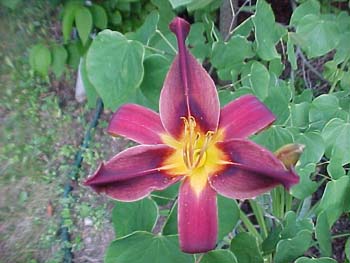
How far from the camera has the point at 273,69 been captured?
1294 millimetres

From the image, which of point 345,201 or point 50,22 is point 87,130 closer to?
point 50,22

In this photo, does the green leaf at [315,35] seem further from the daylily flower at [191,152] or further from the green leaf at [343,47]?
the daylily flower at [191,152]

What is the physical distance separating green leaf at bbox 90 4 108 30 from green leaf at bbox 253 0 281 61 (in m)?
0.76

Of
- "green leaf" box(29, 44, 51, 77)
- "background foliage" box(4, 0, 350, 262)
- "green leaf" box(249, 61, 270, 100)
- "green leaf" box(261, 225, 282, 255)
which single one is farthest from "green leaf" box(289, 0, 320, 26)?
"green leaf" box(29, 44, 51, 77)

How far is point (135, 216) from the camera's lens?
3.29 feet

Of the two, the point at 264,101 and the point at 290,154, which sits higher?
the point at 290,154

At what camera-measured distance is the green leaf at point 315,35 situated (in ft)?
4.14

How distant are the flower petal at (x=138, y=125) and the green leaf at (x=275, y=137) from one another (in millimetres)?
295

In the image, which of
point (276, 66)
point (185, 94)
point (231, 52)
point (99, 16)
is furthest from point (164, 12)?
point (185, 94)

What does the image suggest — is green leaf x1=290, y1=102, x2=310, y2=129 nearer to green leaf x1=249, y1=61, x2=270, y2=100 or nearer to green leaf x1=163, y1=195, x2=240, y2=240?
green leaf x1=249, y1=61, x2=270, y2=100

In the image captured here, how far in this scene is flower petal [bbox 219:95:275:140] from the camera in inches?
30.5

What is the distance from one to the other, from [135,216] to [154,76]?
23 cm

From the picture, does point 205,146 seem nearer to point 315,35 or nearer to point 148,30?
point 148,30

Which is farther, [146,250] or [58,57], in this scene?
[58,57]
